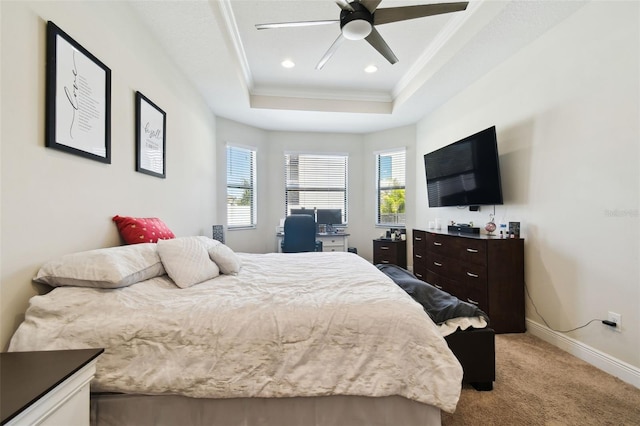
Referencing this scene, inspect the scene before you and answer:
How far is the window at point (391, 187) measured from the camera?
16.0 ft

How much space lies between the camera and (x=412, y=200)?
185 inches

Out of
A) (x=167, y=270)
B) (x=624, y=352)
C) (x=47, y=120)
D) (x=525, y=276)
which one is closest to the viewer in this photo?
(x=47, y=120)

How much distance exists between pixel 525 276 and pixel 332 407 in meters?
2.36

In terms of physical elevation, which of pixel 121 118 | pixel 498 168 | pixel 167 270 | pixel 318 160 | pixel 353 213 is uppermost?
pixel 318 160

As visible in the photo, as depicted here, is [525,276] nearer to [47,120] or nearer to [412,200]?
[412,200]

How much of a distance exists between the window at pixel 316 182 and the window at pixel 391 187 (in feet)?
2.29

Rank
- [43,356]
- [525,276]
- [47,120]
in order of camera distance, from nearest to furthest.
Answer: [43,356], [47,120], [525,276]

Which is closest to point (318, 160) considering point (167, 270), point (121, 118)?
point (121, 118)

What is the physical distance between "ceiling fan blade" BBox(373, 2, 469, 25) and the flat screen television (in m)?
1.30

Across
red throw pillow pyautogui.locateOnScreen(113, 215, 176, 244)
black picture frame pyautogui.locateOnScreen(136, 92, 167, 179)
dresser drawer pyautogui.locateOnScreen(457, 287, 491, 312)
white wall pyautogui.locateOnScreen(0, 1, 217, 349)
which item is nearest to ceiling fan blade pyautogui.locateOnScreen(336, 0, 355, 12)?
white wall pyautogui.locateOnScreen(0, 1, 217, 349)

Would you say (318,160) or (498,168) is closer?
(498,168)

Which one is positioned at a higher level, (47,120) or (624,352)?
(47,120)

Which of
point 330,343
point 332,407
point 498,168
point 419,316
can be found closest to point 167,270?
point 330,343

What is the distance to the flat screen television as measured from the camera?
104 inches
